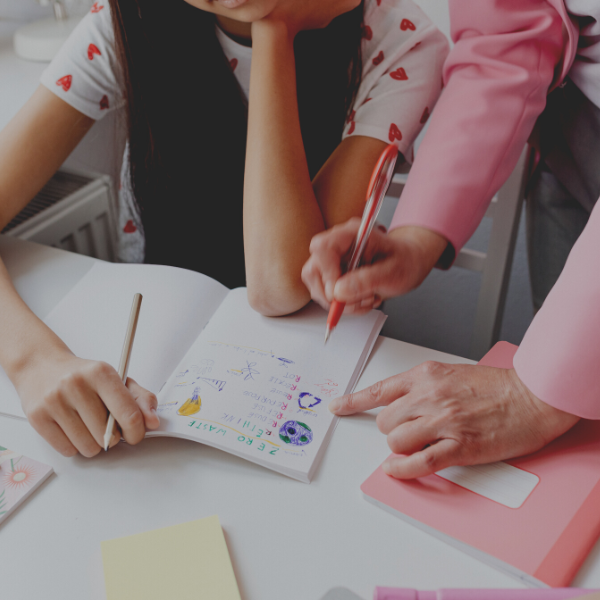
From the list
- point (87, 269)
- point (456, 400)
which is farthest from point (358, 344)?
point (87, 269)

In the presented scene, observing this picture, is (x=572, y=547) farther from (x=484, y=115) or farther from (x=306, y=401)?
(x=484, y=115)

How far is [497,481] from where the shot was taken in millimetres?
466

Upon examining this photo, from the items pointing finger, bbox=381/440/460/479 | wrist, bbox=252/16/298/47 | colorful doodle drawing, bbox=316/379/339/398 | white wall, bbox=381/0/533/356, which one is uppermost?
wrist, bbox=252/16/298/47

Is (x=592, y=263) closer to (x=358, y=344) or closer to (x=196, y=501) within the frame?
(x=358, y=344)

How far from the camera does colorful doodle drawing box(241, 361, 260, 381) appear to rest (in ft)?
1.90

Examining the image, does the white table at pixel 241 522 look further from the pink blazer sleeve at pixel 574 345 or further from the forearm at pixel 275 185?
the forearm at pixel 275 185

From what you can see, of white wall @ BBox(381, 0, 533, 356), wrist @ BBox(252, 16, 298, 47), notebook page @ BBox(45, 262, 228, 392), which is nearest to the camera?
notebook page @ BBox(45, 262, 228, 392)

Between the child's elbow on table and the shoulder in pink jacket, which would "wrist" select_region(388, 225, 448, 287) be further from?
the child's elbow on table

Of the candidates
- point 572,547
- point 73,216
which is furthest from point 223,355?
point 73,216

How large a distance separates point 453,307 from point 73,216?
43.4 inches

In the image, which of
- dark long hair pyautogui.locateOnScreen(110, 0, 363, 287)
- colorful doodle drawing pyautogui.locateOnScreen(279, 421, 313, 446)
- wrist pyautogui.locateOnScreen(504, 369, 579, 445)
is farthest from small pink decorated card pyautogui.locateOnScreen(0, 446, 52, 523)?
dark long hair pyautogui.locateOnScreen(110, 0, 363, 287)

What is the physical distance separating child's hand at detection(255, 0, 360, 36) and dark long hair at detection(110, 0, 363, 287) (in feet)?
0.10

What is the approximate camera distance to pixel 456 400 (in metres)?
0.50

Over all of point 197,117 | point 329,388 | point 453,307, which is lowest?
point 453,307
